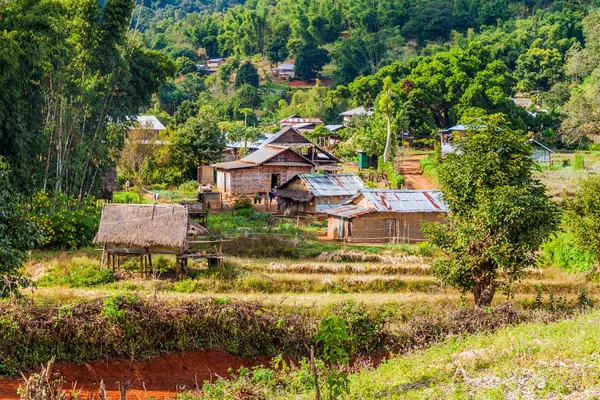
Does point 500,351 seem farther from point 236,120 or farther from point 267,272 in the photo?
point 236,120

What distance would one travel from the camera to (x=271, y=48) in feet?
347

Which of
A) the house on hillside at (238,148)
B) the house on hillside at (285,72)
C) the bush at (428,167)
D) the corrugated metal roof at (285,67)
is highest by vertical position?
the corrugated metal roof at (285,67)

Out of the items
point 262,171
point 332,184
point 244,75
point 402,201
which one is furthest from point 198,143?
point 244,75

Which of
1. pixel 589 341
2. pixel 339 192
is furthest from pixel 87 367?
pixel 339 192

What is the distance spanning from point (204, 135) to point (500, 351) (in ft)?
116

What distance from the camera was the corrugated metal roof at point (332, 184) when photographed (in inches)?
1380

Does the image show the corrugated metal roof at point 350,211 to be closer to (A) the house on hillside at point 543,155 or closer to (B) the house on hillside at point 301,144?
(B) the house on hillside at point 301,144

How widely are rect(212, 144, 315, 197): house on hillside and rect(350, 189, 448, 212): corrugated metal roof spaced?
33.8 feet

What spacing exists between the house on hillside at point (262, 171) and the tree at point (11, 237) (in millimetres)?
24035

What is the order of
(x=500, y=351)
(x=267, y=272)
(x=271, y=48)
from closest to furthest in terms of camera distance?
(x=500, y=351)
(x=267, y=272)
(x=271, y=48)

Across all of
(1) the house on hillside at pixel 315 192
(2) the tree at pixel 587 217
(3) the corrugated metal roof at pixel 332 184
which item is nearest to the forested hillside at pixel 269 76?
(1) the house on hillside at pixel 315 192

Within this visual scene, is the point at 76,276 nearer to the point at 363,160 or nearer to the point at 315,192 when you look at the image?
the point at 315,192

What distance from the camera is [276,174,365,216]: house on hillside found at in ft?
115

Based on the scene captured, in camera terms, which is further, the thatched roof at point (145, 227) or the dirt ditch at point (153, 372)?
the thatched roof at point (145, 227)
